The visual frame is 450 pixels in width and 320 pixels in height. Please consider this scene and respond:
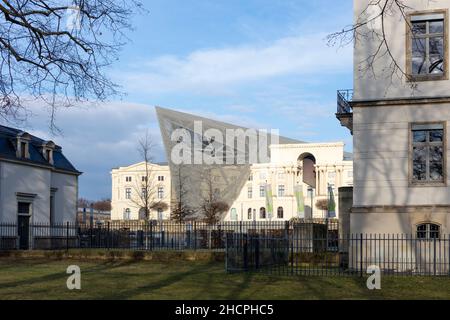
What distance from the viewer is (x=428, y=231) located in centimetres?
2389

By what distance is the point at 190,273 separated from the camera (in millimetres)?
24219

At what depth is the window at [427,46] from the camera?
2417cm

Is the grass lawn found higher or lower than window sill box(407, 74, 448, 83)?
lower

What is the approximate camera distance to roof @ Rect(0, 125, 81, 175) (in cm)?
4222

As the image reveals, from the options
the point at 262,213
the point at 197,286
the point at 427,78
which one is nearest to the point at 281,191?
the point at 262,213

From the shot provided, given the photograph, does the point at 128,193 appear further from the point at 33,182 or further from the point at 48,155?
the point at 33,182

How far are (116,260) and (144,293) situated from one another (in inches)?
613

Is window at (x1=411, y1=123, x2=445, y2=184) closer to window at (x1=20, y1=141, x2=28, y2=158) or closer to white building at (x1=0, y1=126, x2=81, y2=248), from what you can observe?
white building at (x1=0, y1=126, x2=81, y2=248)

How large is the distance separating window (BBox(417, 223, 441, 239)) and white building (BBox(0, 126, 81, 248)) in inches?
980

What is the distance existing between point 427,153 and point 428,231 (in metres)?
2.79

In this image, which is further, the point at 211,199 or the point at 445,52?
the point at 211,199

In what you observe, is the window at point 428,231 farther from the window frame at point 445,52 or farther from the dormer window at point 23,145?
the dormer window at point 23,145

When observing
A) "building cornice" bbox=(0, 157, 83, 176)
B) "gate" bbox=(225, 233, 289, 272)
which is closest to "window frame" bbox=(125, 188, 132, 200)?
"building cornice" bbox=(0, 157, 83, 176)

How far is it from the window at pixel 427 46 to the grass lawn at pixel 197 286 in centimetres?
762
